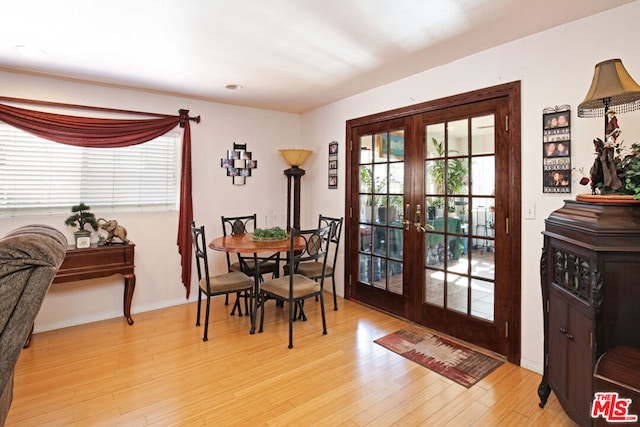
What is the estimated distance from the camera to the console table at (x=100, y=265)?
308 cm

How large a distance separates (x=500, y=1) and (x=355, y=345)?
2.63m

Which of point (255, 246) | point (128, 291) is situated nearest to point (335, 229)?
point (255, 246)

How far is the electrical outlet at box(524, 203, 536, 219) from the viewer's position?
2461mm

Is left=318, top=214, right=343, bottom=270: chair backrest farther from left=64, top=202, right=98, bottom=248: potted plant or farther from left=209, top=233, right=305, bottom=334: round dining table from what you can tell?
left=64, top=202, right=98, bottom=248: potted plant

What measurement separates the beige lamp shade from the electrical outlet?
107 inches

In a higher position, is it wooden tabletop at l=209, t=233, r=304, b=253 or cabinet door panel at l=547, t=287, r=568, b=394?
wooden tabletop at l=209, t=233, r=304, b=253

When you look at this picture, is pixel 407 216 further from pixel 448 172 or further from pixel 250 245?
pixel 250 245

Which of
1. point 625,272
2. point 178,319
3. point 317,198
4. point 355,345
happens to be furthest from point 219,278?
point 625,272

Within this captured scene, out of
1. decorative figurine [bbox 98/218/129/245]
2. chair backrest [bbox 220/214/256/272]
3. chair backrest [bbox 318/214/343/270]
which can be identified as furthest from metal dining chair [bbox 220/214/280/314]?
decorative figurine [bbox 98/218/129/245]

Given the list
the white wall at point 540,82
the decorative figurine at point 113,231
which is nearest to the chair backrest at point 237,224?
the decorative figurine at point 113,231

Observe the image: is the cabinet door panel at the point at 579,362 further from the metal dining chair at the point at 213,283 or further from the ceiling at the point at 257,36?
the metal dining chair at the point at 213,283

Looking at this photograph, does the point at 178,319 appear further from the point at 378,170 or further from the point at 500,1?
the point at 500,1

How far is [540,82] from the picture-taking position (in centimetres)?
241

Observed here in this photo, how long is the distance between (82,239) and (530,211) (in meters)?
3.81
